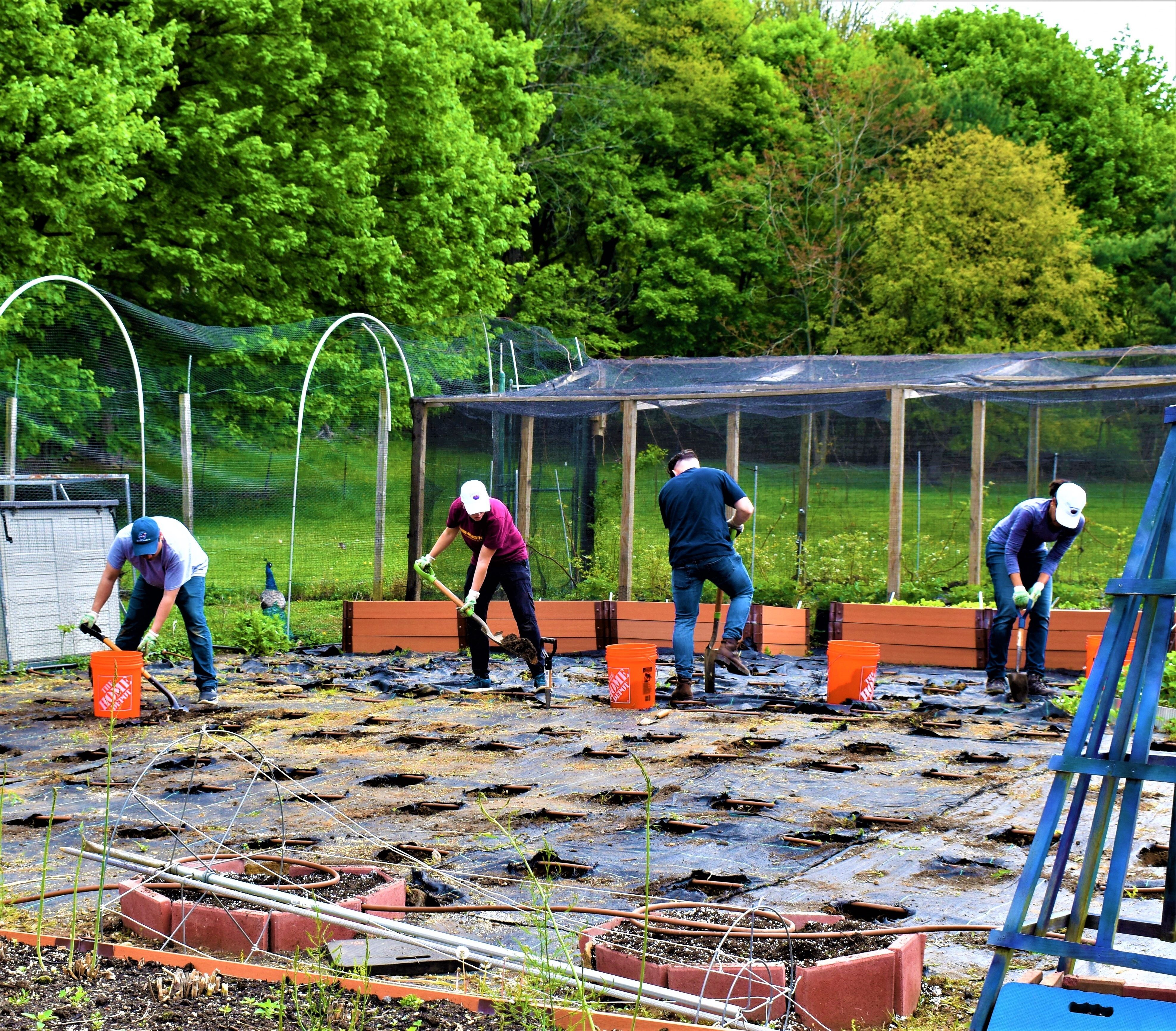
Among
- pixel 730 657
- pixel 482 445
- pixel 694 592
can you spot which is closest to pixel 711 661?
pixel 730 657

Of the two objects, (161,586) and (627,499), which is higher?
(627,499)

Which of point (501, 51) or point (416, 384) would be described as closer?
point (416, 384)

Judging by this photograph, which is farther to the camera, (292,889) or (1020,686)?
(1020,686)

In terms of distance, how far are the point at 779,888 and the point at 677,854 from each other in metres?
0.63

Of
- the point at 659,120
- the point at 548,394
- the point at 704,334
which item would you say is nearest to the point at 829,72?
the point at 659,120

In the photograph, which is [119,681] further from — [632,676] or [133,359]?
[133,359]

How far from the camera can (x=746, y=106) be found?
3306 cm

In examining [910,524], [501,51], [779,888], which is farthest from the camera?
[501,51]

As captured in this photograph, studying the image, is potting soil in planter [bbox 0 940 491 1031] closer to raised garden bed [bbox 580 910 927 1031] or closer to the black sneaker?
raised garden bed [bbox 580 910 927 1031]

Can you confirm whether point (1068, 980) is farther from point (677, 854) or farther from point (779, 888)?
point (677, 854)

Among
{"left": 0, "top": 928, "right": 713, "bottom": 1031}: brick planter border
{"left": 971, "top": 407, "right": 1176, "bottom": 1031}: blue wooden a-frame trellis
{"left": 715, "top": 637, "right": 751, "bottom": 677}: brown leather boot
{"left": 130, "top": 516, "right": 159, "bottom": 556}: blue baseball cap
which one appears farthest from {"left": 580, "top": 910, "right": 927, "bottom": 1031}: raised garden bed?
{"left": 715, "top": 637, "right": 751, "bottom": 677}: brown leather boot

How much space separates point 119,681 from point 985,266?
67.4 ft

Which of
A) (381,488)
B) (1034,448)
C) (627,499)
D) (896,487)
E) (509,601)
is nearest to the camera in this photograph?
(509,601)

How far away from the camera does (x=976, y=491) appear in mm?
12594
